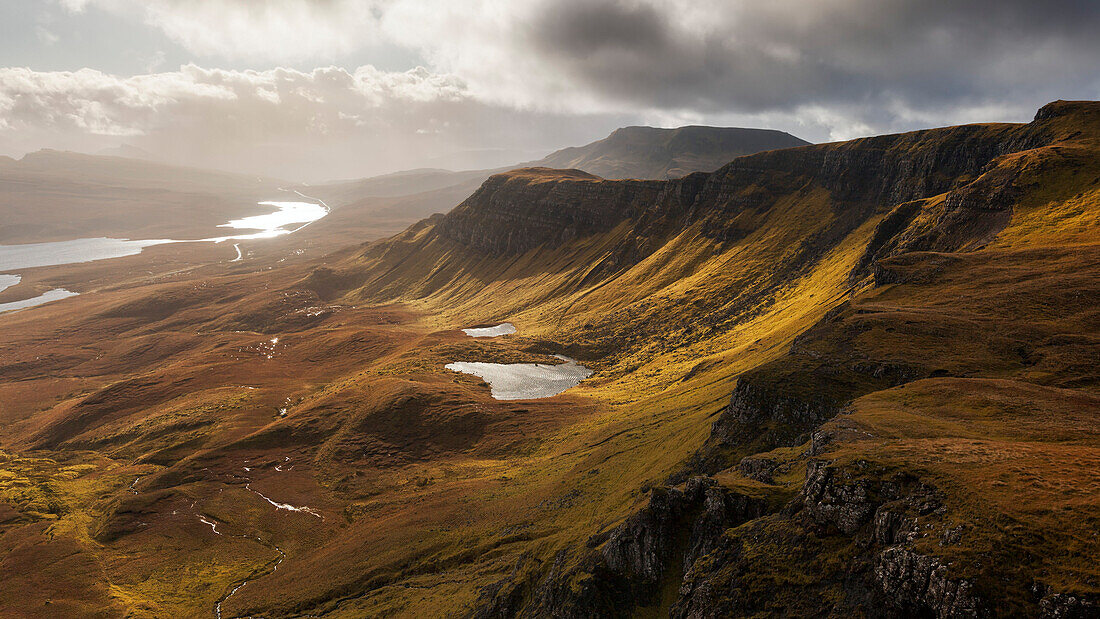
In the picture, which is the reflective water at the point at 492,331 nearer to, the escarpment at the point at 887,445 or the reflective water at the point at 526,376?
the reflective water at the point at 526,376

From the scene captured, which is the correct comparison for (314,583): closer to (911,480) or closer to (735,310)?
(911,480)

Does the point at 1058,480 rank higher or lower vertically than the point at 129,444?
higher

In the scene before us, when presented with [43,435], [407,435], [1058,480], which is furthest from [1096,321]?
[43,435]

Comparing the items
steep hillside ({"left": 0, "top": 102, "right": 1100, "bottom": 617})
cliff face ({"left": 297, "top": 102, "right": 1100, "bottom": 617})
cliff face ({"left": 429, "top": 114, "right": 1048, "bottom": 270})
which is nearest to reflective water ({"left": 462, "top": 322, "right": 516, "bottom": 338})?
steep hillside ({"left": 0, "top": 102, "right": 1100, "bottom": 617})

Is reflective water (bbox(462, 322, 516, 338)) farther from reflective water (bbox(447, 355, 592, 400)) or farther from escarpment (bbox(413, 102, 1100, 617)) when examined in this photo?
escarpment (bbox(413, 102, 1100, 617))

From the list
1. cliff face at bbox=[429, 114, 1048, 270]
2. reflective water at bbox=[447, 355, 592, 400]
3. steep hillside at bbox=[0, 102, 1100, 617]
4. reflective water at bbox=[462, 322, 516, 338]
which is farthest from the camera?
reflective water at bbox=[462, 322, 516, 338]

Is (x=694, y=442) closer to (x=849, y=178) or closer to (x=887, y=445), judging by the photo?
(x=887, y=445)

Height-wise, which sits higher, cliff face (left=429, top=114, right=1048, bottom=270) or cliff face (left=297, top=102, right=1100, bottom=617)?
cliff face (left=429, top=114, right=1048, bottom=270)

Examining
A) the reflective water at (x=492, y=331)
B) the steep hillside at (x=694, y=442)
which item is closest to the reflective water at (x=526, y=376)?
the steep hillside at (x=694, y=442)
